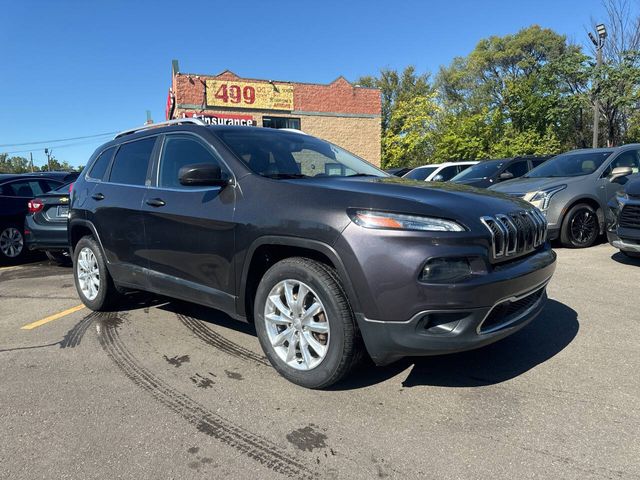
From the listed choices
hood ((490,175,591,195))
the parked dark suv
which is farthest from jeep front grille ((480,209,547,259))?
hood ((490,175,591,195))

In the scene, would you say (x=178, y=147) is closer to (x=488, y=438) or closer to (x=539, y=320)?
(x=488, y=438)

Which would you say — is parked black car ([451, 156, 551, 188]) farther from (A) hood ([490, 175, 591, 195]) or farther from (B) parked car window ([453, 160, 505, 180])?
(A) hood ([490, 175, 591, 195])

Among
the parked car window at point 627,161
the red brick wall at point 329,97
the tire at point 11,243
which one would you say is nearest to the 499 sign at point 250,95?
the red brick wall at point 329,97

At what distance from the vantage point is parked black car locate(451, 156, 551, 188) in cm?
1055

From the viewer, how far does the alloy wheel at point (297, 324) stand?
2.97 meters

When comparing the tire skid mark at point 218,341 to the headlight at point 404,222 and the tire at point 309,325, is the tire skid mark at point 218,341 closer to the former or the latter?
the tire at point 309,325

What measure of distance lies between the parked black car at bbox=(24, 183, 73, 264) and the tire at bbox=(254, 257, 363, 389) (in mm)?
5727

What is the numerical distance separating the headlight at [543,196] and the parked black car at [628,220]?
1370 millimetres

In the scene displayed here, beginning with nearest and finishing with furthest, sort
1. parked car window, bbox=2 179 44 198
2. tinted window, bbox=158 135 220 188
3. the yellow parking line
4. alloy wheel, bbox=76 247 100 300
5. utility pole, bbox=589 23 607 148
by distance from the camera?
tinted window, bbox=158 135 220 188 < the yellow parking line < alloy wheel, bbox=76 247 100 300 < parked car window, bbox=2 179 44 198 < utility pole, bbox=589 23 607 148

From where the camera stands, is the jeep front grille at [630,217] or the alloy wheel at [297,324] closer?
the alloy wheel at [297,324]

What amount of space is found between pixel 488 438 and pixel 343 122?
2879 cm

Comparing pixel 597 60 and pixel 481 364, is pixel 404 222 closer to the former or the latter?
pixel 481 364

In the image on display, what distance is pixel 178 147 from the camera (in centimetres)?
409

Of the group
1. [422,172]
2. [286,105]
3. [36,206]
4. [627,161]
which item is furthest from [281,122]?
[627,161]
